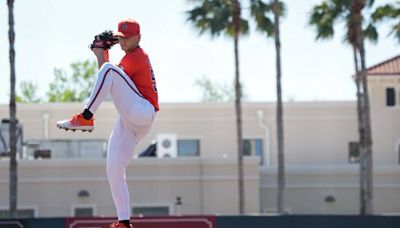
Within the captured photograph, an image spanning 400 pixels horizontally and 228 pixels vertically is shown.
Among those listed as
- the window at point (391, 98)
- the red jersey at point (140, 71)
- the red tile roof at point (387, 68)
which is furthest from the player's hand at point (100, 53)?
the window at point (391, 98)

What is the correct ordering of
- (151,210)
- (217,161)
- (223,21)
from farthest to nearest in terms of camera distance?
(223,21)
(217,161)
(151,210)

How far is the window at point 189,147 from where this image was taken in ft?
131

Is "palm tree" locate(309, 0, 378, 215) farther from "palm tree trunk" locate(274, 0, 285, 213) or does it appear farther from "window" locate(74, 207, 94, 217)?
"window" locate(74, 207, 94, 217)

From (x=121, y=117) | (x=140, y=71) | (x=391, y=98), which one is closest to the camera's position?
(x=121, y=117)

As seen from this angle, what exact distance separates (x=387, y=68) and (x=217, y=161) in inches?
466

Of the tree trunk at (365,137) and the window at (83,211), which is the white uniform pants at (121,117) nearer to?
the tree trunk at (365,137)

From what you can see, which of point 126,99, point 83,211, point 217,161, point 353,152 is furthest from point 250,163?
point 126,99

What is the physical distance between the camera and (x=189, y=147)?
1587 inches

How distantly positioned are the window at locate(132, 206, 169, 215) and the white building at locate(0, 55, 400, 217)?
30 mm

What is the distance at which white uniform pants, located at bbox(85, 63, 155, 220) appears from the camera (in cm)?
901

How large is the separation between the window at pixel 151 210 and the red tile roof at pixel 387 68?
1290 cm

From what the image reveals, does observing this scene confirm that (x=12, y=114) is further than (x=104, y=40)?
Yes

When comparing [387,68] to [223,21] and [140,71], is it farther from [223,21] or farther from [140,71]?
[140,71]

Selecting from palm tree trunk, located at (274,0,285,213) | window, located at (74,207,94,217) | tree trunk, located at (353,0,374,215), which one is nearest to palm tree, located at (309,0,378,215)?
tree trunk, located at (353,0,374,215)
